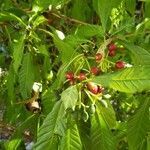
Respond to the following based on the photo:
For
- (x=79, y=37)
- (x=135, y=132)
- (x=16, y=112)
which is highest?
(x=79, y=37)

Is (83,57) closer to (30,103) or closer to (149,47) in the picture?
(149,47)

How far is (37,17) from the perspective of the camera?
176cm

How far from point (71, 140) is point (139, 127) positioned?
0.22 metres

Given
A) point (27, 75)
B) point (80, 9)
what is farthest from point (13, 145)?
point (80, 9)

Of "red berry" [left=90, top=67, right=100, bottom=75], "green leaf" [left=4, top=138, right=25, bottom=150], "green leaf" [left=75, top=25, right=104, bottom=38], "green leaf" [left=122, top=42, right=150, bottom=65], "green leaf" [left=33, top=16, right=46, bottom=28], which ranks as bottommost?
"green leaf" [left=4, top=138, right=25, bottom=150]

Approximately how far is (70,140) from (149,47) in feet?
2.20

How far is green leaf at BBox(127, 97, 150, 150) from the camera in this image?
1.29 metres

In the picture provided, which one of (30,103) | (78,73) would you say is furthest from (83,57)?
(30,103)

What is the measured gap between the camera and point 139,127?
1285mm

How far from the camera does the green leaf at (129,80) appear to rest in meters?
1.07

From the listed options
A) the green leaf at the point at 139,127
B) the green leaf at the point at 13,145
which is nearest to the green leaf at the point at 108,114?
the green leaf at the point at 139,127

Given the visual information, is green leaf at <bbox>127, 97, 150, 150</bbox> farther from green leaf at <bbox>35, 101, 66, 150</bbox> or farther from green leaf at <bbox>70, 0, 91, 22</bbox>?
green leaf at <bbox>70, 0, 91, 22</bbox>

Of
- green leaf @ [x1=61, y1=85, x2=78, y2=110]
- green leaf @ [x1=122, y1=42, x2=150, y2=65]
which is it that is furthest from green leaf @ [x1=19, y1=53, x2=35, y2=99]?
green leaf @ [x1=61, y1=85, x2=78, y2=110]

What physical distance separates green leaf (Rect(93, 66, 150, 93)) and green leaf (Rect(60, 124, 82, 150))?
14 cm
